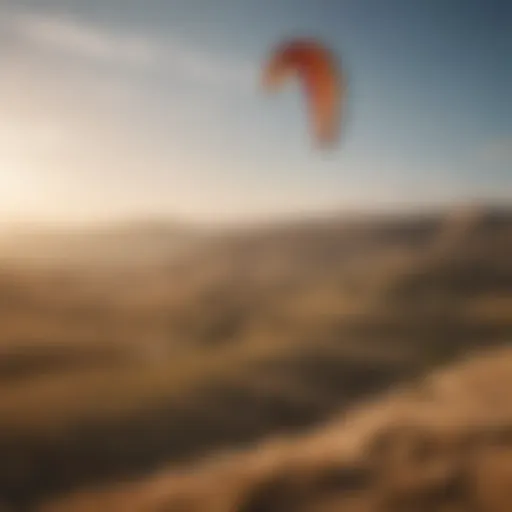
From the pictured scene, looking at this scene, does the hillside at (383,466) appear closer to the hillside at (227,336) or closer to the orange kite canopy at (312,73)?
the hillside at (227,336)

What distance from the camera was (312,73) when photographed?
145 cm

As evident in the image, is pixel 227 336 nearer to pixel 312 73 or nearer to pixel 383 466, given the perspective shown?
pixel 383 466

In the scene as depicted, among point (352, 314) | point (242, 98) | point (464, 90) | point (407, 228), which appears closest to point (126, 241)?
point (242, 98)

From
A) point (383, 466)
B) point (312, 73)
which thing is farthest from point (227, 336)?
point (312, 73)

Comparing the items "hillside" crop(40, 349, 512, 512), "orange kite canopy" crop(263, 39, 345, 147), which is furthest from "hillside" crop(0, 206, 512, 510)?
"orange kite canopy" crop(263, 39, 345, 147)

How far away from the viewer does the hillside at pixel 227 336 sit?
1.30 metres

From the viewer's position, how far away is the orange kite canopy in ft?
4.75

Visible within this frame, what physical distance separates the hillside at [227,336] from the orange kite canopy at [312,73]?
0.75 ft

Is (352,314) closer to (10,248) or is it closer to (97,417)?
(97,417)

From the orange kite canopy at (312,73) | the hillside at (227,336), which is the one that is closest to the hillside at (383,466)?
the hillside at (227,336)

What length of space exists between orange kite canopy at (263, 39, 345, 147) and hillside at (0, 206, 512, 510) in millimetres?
230

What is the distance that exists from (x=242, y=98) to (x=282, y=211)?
0.78ft

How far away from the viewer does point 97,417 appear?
1.31 m

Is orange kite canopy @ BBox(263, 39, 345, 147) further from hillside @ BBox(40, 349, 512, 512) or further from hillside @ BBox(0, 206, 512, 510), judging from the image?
hillside @ BBox(40, 349, 512, 512)
